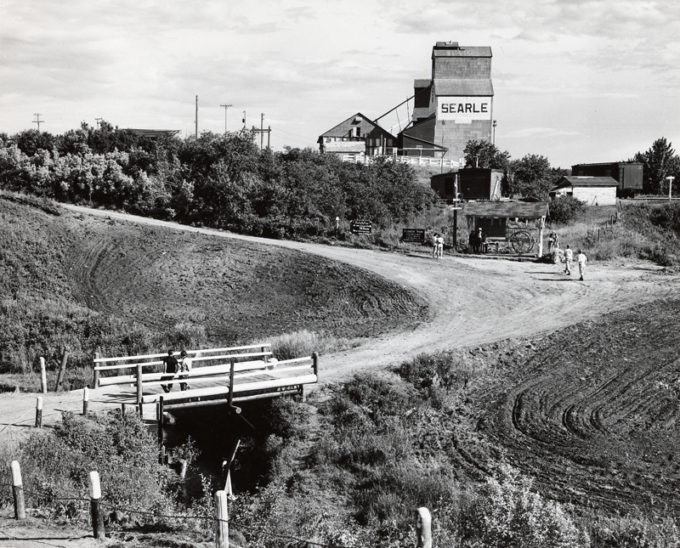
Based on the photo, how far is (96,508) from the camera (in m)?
11.7

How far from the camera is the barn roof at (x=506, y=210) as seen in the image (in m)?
43.2

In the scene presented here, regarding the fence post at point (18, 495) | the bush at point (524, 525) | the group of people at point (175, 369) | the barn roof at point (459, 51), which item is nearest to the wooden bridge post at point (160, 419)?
the group of people at point (175, 369)

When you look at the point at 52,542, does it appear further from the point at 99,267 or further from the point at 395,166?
the point at 395,166

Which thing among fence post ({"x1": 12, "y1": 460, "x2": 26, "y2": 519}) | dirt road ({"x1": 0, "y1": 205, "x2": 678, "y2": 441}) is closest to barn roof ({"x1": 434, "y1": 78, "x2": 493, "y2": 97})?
dirt road ({"x1": 0, "y1": 205, "x2": 678, "y2": 441})

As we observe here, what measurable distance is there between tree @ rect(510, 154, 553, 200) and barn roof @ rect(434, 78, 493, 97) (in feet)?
67.1

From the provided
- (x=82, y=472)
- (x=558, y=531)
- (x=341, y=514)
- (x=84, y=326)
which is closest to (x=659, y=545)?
(x=558, y=531)

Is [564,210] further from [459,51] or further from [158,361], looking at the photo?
[459,51]

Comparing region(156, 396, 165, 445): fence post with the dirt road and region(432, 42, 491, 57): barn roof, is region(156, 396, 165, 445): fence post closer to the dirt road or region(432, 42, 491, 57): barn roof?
the dirt road

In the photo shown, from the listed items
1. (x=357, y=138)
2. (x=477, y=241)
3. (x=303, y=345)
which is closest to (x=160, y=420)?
(x=303, y=345)

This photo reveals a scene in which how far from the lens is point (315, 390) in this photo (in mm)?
21844

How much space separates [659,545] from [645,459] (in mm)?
6791

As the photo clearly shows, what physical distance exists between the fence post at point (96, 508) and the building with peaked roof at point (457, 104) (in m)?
77.4

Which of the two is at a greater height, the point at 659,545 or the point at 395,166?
the point at 395,166

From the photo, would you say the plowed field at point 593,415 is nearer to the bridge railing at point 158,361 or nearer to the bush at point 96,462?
the bridge railing at point 158,361
